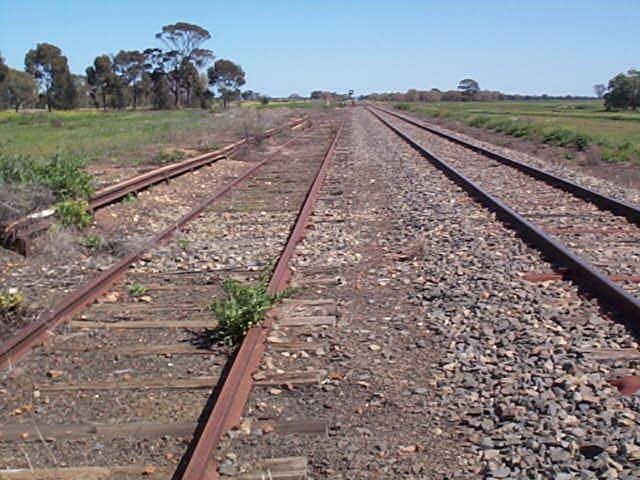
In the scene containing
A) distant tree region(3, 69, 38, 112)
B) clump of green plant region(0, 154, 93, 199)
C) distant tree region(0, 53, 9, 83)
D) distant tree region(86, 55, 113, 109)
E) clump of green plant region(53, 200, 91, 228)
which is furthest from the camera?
distant tree region(86, 55, 113, 109)

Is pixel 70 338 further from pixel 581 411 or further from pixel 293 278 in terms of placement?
pixel 581 411

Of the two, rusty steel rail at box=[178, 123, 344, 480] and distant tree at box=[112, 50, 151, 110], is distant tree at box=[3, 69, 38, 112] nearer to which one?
distant tree at box=[112, 50, 151, 110]

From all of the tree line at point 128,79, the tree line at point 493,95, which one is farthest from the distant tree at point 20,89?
the tree line at point 493,95

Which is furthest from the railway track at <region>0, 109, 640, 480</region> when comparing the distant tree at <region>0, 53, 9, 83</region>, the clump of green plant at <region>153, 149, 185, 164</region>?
the distant tree at <region>0, 53, 9, 83</region>

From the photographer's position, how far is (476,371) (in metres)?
4.66

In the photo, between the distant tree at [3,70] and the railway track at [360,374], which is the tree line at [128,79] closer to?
the distant tree at [3,70]

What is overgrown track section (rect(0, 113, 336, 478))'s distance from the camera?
12.5ft

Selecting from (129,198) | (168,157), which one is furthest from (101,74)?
(129,198)

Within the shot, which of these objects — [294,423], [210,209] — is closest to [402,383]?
[294,423]

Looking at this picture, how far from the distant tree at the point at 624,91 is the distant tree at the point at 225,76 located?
5496 centimetres

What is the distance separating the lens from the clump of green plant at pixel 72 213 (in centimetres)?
929

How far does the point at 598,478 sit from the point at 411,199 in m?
8.83

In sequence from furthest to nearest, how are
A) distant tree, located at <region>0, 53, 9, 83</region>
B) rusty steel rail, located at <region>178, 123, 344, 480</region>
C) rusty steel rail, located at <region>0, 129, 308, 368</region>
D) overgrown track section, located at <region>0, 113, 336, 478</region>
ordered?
distant tree, located at <region>0, 53, 9, 83</region>, rusty steel rail, located at <region>0, 129, 308, 368</region>, overgrown track section, located at <region>0, 113, 336, 478</region>, rusty steel rail, located at <region>178, 123, 344, 480</region>

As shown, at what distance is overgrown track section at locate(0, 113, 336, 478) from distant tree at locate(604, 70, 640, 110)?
100087 mm
